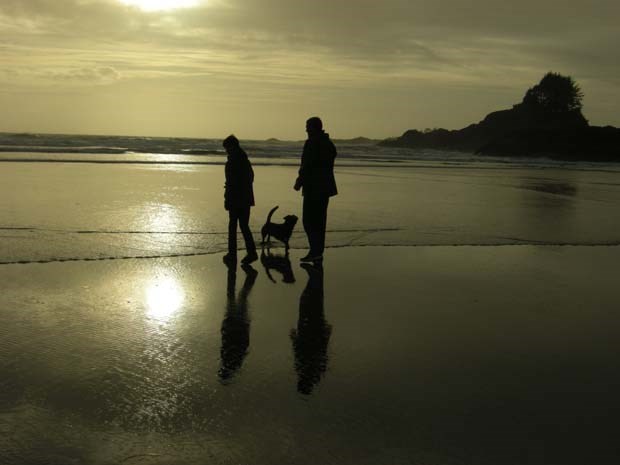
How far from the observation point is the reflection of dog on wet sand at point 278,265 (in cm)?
784

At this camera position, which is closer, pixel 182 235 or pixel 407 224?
pixel 182 235

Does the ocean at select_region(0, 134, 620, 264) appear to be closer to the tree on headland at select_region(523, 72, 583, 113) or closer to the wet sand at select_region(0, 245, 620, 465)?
the wet sand at select_region(0, 245, 620, 465)

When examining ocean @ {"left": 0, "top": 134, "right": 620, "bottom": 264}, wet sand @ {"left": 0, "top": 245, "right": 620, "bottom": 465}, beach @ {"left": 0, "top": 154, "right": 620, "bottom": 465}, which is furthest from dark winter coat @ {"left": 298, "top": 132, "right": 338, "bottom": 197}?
wet sand @ {"left": 0, "top": 245, "right": 620, "bottom": 465}

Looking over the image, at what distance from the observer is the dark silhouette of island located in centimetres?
7181

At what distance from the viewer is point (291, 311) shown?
629 centimetres

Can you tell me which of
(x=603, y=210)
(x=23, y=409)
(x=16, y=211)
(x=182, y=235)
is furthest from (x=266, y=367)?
(x=603, y=210)

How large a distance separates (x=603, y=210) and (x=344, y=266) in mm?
10537

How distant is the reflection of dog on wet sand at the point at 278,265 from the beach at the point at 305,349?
2.5 inches

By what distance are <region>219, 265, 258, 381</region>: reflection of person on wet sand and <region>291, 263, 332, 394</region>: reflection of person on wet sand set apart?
425 mm

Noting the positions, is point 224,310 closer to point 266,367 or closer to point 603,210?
point 266,367

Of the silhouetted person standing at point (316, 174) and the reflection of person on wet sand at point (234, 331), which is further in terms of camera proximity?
the silhouetted person standing at point (316, 174)

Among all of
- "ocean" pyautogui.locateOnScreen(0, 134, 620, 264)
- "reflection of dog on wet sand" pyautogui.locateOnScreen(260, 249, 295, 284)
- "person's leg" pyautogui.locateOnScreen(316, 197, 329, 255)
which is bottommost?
"reflection of dog on wet sand" pyautogui.locateOnScreen(260, 249, 295, 284)

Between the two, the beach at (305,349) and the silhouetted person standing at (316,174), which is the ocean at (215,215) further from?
the silhouetted person standing at (316,174)

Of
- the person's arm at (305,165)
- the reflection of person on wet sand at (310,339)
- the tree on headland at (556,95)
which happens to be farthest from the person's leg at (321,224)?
the tree on headland at (556,95)
